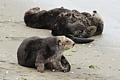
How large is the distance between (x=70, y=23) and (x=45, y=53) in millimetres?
3285

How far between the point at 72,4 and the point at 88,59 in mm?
5842

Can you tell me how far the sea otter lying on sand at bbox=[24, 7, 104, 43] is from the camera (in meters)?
10.5

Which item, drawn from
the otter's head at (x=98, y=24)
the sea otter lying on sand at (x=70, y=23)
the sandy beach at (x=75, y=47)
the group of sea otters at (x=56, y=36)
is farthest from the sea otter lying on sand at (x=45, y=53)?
the otter's head at (x=98, y=24)

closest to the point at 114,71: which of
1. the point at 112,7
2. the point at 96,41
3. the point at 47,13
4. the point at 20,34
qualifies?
the point at 96,41

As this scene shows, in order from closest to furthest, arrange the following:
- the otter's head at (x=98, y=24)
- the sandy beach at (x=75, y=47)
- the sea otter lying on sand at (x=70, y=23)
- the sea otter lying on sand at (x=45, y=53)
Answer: the sandy beach at (x=75, y=47)
the sea otter lying on sand at (x=45, y=53)
the sea otter lying on sand at (x=70, y=23)
the otter's head at (x=98, y=24)

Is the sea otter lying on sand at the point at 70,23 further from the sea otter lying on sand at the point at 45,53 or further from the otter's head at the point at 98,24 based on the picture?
the sea otter lying on sand at the point at 45,53

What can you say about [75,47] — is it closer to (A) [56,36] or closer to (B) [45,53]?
(A) [56,36]

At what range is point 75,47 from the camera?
364 inches

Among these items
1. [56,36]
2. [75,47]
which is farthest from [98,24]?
[56,36]

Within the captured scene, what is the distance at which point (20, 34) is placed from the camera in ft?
33.3

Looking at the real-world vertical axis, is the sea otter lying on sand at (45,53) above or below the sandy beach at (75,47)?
above

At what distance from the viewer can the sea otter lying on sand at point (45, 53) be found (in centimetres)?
741

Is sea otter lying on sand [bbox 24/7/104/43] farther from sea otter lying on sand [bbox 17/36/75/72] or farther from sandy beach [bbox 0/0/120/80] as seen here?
sea otter lying on sand [bbox 17/36/75/72]

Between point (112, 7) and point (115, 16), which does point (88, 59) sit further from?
point (112, 7)
